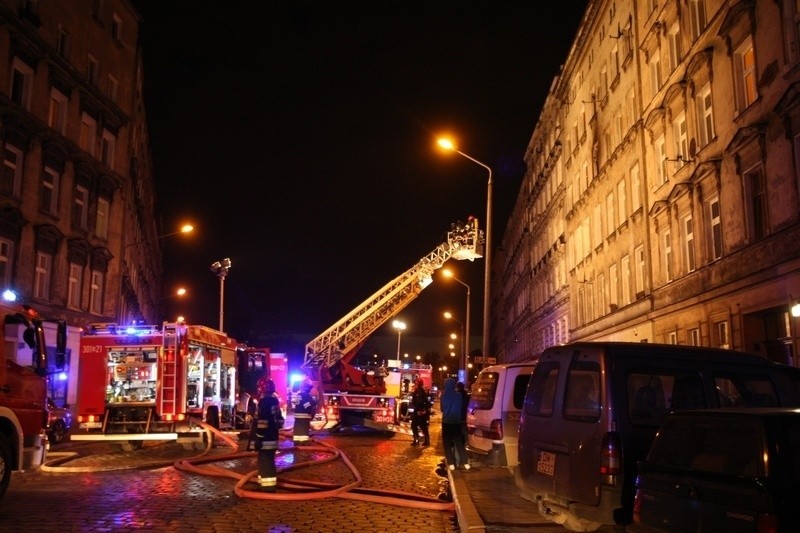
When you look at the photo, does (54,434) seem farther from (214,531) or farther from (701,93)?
(701,93)

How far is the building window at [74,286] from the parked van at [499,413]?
20063mm

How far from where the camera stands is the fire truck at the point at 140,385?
16.5 meters

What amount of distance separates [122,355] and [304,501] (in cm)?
870

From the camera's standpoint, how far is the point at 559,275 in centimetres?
3803

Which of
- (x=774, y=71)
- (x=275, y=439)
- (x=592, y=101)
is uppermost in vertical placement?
(x=592, y=101)

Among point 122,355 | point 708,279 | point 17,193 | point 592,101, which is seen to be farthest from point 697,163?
point 17,193

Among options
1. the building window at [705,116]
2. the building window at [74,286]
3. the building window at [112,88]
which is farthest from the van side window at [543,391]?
the building window at [112,88]

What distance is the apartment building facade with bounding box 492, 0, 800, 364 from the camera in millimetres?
14828

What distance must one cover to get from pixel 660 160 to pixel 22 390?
1801 centimetres

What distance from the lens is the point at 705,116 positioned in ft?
61.0

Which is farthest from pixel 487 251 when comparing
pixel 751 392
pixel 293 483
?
pixel 751 392

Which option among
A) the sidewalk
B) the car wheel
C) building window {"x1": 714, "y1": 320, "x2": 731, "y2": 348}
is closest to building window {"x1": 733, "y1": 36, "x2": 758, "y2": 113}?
building window {"x1": 714, "y1": 320, "x2": 731, "y2": 348}

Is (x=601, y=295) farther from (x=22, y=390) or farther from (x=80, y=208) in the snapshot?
(x=22, y=390)

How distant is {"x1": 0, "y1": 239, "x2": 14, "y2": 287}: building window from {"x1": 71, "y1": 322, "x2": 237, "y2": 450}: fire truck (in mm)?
8223
